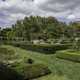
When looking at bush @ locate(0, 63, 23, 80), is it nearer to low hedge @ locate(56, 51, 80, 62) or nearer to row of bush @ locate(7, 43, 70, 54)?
low hedge @ locate(56, 51, 80, 62)

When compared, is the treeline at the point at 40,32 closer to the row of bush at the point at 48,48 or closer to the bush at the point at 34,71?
the row of bush at the point at 48,48

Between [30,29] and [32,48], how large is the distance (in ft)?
28.8

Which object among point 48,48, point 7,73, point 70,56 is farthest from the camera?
point 48,48

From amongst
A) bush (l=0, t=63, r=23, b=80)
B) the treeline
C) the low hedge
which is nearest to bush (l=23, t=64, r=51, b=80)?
bush (l=0, t=63, r=23, b=80)

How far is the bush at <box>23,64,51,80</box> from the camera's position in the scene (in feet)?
20.9

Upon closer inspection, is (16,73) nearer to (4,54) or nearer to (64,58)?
(4,54)

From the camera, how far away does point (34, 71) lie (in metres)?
6.64

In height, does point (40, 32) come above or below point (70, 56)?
above


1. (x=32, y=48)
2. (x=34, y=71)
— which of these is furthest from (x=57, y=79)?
(x=32, y=48)

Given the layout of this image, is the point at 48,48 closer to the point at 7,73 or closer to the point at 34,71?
the point at 34,71

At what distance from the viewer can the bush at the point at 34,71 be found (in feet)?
20.9

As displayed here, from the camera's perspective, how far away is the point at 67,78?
21.5 ft

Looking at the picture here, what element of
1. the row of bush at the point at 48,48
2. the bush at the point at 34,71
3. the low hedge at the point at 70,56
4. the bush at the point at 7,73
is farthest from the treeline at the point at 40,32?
the bush at the point at 7,73

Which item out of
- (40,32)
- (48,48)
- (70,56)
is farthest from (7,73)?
(40,32)
